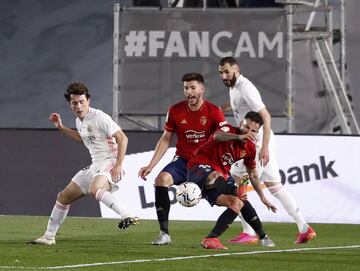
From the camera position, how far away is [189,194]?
1359cm

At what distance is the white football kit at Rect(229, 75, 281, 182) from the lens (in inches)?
587

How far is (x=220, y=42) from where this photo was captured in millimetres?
21828

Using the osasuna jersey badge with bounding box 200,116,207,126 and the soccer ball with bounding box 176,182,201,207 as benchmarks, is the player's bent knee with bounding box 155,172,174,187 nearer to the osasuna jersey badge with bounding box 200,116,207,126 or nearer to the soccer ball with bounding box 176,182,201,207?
the soccer ball with bounding box 176,182,201,207

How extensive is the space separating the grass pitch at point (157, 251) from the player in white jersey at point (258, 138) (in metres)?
0.31

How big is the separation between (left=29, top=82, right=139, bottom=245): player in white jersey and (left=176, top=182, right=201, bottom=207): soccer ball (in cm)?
79

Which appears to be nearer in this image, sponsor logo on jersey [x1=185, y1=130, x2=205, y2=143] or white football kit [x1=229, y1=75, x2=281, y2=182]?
sponsor logo on jersey [x1=185, y1=130, x2=205, y2=143]

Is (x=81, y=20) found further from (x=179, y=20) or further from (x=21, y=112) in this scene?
(x=179, y=20)

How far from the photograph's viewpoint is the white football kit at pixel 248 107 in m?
14.9

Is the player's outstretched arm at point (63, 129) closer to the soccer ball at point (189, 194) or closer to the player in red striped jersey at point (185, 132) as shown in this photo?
the player in red striped jersey at point (185, 132)

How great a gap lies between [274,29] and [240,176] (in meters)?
6.68

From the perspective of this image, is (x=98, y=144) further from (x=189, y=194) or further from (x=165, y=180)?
(x=189, y=194)

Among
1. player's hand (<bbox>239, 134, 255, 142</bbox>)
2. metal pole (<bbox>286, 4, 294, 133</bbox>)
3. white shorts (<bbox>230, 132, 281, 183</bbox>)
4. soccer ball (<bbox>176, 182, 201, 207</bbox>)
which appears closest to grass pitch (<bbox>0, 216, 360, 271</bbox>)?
soccer ball (<bbox>176, 182, 201, 207</bbox>)

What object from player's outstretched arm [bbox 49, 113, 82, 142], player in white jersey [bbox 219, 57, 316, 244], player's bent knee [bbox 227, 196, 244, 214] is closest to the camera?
player's bent knee [bbox 227, 196, 244, 214]

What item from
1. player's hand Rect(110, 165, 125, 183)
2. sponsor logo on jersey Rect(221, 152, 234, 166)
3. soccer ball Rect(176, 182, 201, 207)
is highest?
sponsor logo on jersey Rect(221, 152, 234, 166)
